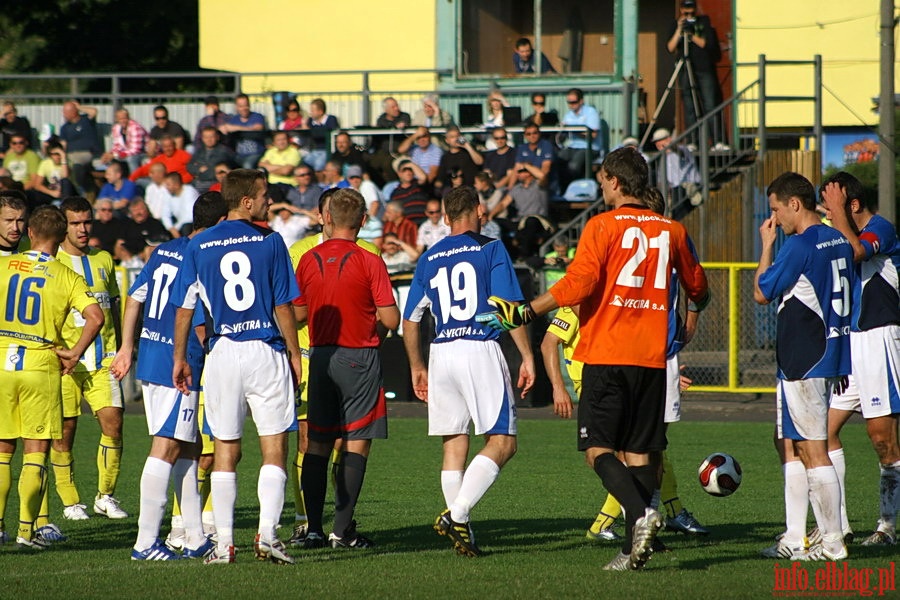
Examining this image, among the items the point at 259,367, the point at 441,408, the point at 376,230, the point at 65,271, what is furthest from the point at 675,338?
the point at 376,230

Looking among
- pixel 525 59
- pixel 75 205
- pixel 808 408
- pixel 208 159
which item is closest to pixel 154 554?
pixel 75 205

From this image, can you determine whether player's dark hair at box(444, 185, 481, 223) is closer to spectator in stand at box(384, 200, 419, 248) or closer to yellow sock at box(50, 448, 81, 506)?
yellow sock at box(50, 448, 81, 506)

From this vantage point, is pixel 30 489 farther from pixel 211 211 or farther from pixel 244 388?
pixel 211 211

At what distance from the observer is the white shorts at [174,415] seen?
8.14 meters

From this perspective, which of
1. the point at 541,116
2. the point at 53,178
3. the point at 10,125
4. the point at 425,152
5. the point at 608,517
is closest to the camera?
the point at 608,517

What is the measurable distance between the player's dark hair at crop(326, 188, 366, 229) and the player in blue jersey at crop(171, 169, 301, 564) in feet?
3.02

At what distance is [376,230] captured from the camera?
66.7ft

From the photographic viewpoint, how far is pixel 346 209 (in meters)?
8.60

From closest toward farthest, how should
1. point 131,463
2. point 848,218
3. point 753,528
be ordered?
1. point 848,218
2. point 753,528
3. point 131,463

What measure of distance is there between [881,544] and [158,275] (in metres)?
4.99

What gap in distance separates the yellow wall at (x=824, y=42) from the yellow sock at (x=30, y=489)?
1870 centimetres

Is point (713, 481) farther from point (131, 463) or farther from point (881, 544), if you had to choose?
point (131, 463)

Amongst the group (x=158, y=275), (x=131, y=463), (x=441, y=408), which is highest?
(x=158, y=275)

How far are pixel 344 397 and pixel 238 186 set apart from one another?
1629 millimetres
